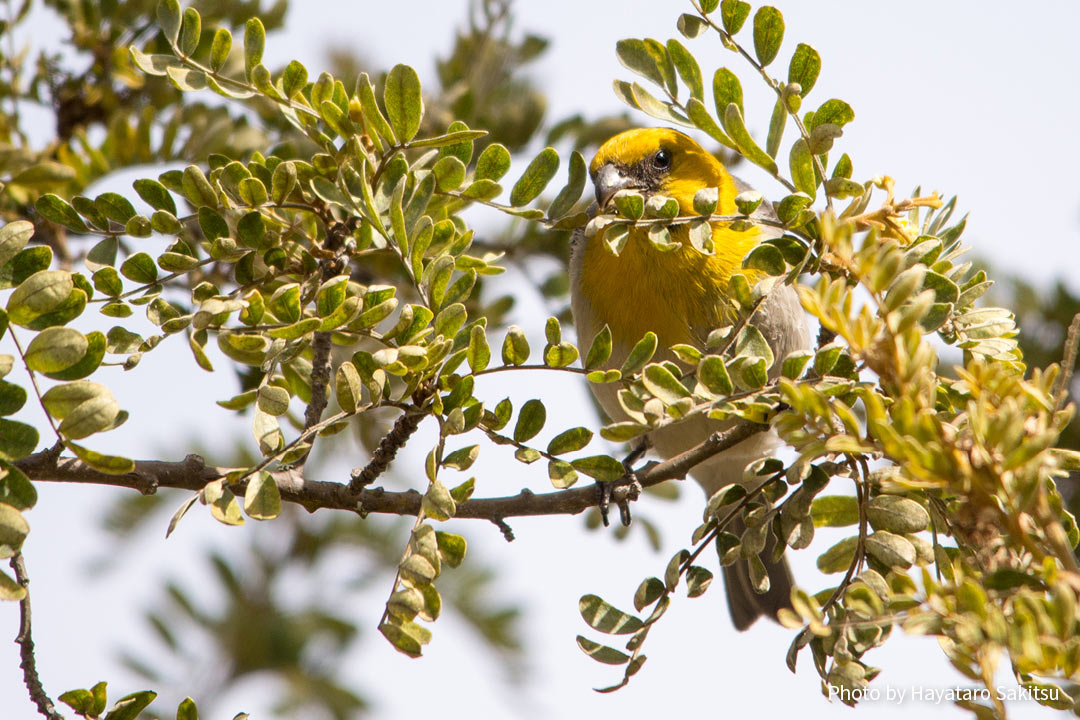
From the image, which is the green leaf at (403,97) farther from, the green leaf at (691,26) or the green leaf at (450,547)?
the green leaf at (450,547)

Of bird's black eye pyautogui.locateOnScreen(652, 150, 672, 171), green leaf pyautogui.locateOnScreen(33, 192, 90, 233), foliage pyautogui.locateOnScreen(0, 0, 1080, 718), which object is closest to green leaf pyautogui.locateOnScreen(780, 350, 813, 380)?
foliage pyautogui.locateOnScreen(0, 0, 1080, 718)

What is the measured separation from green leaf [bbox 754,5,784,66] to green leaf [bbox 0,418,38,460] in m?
1.09

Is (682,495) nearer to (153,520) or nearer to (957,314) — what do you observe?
(957,314)

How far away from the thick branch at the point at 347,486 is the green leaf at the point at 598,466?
0.18 metres

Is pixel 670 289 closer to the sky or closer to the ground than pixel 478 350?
closer to the sky

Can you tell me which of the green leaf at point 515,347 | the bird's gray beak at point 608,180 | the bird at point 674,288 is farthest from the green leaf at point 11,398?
the bird's gray beak at point 608,180

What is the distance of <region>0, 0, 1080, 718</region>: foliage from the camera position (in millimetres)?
1114

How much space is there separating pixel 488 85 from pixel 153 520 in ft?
7.64

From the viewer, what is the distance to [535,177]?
1.75 meters

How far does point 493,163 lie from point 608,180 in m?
1.48

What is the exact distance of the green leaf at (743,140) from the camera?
1.46 metres

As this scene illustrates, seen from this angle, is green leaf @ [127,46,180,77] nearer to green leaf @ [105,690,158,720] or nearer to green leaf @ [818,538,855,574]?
green leaf @ [105,690,158,720]

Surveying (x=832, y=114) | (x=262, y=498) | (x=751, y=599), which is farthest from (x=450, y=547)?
(x=751, y=599)

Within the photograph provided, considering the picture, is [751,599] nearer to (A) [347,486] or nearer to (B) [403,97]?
(A) [347,486]
